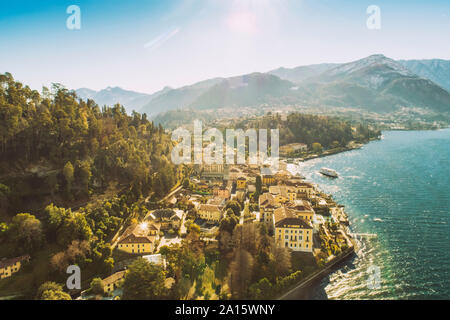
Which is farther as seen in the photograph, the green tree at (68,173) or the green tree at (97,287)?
the green tree at (68,173)

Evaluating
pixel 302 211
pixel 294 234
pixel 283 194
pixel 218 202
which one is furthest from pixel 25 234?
pixel 283 194

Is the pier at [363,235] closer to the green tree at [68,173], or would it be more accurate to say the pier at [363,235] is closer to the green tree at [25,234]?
the green tree at [25,234]

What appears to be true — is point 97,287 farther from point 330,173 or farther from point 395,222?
point 330,173

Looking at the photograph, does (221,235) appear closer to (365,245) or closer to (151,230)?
(151,230)

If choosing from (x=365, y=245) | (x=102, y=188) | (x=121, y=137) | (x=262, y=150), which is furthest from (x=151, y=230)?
(x=262, y=150)

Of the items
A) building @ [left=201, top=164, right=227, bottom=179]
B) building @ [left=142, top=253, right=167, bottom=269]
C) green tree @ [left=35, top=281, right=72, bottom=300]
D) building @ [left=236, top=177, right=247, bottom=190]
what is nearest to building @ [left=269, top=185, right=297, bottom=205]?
building @ [left=236, top=177, right=247, bottom=190]

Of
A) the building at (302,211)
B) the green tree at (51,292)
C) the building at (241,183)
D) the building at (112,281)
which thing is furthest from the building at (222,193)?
the green tree at (51,292)

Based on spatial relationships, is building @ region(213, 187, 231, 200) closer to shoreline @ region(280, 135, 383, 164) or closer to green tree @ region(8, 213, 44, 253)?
green tree @ region(8, 213, 44, 253)
